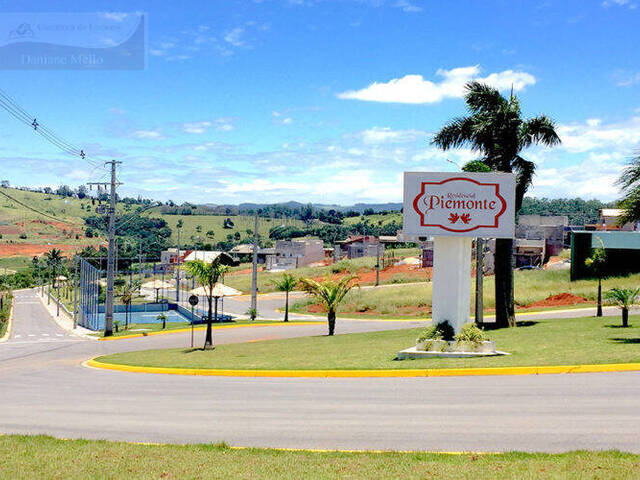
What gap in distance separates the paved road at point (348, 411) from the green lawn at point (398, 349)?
1.62m

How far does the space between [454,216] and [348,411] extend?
9.24m

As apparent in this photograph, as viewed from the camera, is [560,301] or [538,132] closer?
[538,132]

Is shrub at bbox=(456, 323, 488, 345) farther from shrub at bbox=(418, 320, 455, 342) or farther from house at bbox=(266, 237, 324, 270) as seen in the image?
house at bbox=(266, 237, 324, 270)

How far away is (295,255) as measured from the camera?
131125mm

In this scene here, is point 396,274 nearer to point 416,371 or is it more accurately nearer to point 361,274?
point 361,274

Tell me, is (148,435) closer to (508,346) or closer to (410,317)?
(508,346)

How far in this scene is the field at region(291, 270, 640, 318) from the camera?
4734 centimetres

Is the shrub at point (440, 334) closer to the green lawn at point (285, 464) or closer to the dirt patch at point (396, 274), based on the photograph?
the green lawn at point (285, 464)

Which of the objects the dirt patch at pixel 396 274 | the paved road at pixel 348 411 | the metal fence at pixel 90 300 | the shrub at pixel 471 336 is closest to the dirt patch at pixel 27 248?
the dirt patch at pixel 396 274

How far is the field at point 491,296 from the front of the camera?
47.3m

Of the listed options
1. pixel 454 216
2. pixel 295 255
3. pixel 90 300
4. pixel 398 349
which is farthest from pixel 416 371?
pixel 295 255

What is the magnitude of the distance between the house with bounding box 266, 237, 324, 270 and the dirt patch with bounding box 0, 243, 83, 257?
207 ft

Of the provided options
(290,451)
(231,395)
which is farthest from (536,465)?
(231,395)

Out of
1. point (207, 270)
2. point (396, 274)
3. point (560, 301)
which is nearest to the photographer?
point (207, 270)
